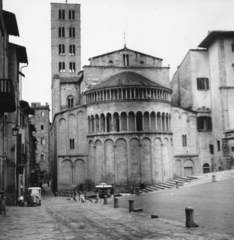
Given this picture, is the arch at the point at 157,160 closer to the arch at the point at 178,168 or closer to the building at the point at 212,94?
the arch at the point at 178,168

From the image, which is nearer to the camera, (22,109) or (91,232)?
(91,232)

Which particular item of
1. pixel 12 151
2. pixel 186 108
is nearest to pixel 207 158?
pixel 186 108

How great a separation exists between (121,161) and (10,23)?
2445 cm

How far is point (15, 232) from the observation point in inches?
515

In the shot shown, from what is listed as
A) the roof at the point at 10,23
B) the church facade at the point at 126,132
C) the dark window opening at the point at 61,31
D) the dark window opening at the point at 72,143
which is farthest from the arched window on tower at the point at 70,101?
the roof at the point at 10,23

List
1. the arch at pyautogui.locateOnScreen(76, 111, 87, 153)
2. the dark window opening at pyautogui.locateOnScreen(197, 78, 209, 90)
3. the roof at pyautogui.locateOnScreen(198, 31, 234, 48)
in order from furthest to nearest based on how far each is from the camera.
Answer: the dark window opening at pyautogui.locateOnScreen(197, 78, 209, 90) < the arch at pyautogui.locateOnScreen(76, 111, 87, 153) < the roof at pyautogui.locateOnScreen(198, 31, 234, 48)

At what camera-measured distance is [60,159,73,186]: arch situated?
47.1 metres

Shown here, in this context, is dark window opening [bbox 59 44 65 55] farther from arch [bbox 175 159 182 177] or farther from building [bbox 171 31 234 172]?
arch [bbox 175 159 182 177]

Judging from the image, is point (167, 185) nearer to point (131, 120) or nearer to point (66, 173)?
point (131, 120)

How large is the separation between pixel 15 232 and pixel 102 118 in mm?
33312

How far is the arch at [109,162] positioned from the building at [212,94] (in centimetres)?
1239

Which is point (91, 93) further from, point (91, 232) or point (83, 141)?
point (91, 232)

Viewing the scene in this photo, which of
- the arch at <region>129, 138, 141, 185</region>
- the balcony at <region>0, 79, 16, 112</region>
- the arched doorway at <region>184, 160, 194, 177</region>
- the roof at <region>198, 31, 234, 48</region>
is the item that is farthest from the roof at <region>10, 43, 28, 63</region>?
the arched doorway at <region>184, 160, 194, 177</region>

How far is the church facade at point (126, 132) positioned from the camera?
45031mm
